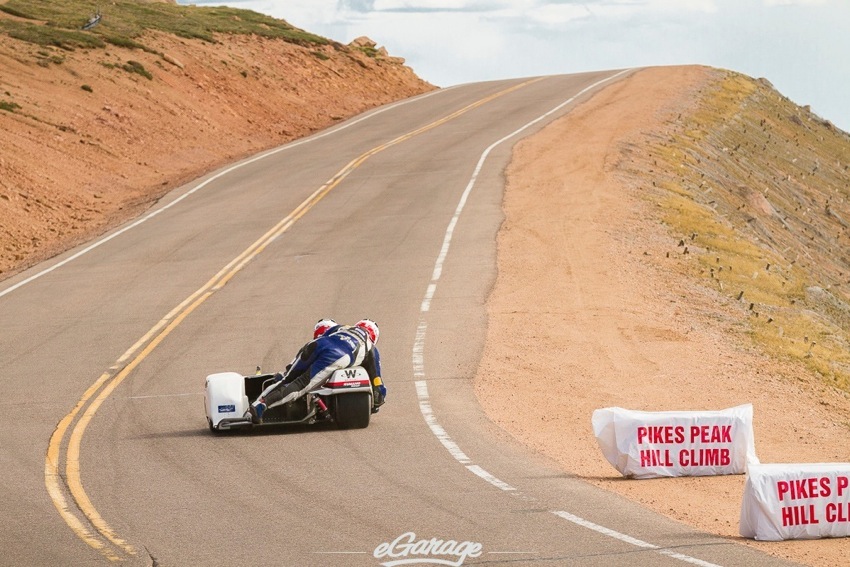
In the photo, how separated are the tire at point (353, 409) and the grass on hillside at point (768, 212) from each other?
10239mm

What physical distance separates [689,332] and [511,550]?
43.6 ft

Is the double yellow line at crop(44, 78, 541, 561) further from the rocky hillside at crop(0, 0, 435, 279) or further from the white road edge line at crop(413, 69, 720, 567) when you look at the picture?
the rocky hillside at crop(0, 0, 435, 279)

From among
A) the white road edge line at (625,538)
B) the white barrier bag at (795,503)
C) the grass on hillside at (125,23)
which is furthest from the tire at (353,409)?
the grass on hillside at (125,23)

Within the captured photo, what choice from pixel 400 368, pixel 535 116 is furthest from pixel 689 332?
pixel 535 116

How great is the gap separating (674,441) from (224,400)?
547 centimetres

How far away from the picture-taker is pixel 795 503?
1048 centimetres

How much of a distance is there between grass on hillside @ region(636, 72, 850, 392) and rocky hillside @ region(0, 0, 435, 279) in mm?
16198

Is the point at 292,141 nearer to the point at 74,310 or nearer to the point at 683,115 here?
the point at 683,115

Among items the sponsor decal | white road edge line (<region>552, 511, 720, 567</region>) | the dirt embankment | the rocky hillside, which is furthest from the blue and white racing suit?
the rocky hillside

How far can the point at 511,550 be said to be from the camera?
10008 millimetres

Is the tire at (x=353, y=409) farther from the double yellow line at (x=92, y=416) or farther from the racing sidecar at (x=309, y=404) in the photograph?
the double yellow line at (x=92, y=416)

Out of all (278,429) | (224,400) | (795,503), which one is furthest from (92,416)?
(795,503)

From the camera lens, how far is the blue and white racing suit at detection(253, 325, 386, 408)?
591 inches

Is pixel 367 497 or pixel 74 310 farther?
pixel 74 310
